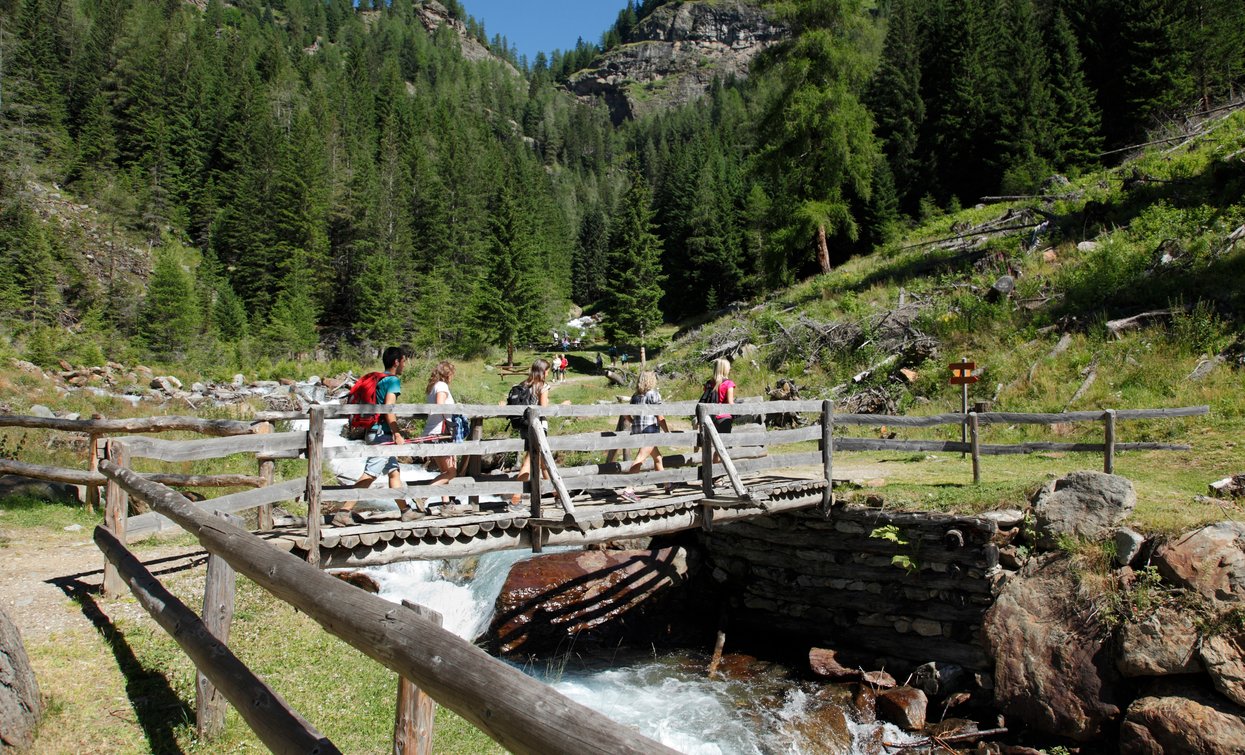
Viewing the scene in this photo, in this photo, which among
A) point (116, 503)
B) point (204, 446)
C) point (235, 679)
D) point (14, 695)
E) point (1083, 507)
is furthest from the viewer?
point (1083, 507)

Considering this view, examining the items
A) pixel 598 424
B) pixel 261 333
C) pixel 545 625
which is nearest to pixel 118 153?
pixel 261 333

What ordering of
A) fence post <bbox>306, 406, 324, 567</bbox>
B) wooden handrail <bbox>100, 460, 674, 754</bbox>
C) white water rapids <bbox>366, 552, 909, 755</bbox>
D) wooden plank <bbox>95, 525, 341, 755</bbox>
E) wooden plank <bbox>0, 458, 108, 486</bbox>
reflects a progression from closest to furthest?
wooden handrail <bbox>100, 460, 674, 754</bbox> < wooden plank <bbox>95, 525, 341, 755</bbox> < fence post <bbox>306, 406, 324, 567</bbox> < white water rapids <bbox>366, 552, 909, 755</bbox> < wooden plank <bbox>0, 458, 108, 486</bbox>

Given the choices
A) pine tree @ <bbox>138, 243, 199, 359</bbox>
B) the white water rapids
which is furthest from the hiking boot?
pine tree @ <bbox>138, 243, 199, 359</bbox>

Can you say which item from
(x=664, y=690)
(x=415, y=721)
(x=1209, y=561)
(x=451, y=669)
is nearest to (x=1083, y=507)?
(x=1209, y=561)

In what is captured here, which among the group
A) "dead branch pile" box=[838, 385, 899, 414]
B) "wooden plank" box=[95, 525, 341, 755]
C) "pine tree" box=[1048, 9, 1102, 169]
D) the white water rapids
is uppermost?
"pine tree" box=[1048, 9, 1102, 169]

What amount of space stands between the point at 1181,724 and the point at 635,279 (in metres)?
45.3

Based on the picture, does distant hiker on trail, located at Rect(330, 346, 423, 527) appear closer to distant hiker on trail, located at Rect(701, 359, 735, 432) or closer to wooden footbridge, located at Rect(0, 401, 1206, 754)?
wooden footbridge, located at Rect(0, 401, 1206, 754)

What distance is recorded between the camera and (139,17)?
254 ft

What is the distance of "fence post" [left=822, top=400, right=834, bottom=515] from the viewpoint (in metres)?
10.7

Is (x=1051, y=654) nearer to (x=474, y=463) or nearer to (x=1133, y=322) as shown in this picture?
(x=474, y=463)

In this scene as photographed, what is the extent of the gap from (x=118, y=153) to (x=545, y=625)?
67211 millimetres

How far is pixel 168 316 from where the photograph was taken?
40.1 metres

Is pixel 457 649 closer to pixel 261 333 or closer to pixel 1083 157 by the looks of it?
pixel 1083 157

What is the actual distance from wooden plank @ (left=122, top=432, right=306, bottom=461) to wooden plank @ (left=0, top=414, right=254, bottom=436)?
1.03 m
